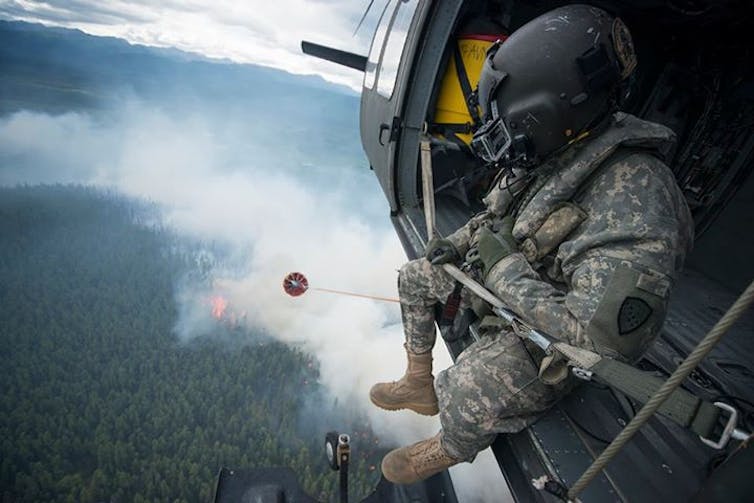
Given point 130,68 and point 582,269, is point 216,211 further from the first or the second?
point 582,269

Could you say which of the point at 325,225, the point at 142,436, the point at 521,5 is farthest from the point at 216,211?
the point at 521,5

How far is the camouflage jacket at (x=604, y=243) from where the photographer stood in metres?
1.40

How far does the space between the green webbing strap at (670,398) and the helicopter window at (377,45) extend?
4.16m

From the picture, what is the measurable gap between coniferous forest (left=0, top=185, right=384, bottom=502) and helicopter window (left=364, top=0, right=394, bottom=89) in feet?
153

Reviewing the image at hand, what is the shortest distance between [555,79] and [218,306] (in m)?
119

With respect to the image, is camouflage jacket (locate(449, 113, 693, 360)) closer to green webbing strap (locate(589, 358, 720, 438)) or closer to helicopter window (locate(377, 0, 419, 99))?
green webbing strap (locate(589, 358, 720, 438))

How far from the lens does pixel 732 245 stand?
158 inches

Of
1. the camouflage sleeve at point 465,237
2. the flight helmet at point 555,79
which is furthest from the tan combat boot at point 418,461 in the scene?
the flight helmet at point 555,79

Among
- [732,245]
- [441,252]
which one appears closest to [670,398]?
[441,252]

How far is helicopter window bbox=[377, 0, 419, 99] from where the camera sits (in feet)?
11.9

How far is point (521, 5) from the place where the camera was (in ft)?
12.8

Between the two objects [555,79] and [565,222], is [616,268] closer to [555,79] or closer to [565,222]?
[565,222]

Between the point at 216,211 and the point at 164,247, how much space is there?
115 feet

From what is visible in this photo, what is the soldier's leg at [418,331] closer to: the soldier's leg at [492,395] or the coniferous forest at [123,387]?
the soldier's leg at [492,395]
